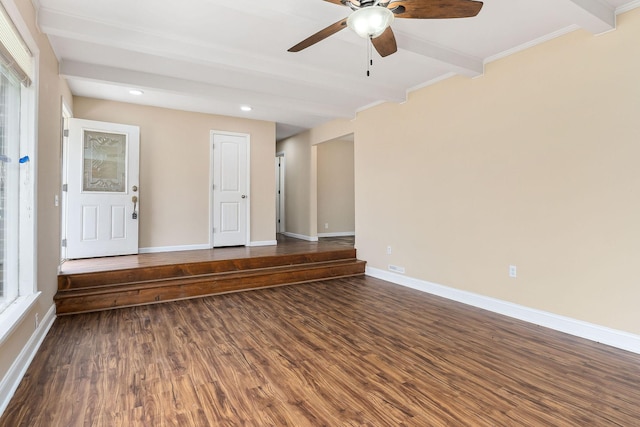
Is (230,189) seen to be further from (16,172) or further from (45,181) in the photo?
(16,172)

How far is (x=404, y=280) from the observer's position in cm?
462

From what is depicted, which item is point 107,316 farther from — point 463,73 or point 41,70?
point 463,73

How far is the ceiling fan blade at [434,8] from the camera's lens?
196cm

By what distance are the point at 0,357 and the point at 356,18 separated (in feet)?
9.24

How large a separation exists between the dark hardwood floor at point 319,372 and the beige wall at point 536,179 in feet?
1.60

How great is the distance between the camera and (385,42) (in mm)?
2373

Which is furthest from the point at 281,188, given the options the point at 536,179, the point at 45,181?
the point at 536,179

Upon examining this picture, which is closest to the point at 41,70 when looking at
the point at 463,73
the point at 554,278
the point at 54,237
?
the point at 54,237

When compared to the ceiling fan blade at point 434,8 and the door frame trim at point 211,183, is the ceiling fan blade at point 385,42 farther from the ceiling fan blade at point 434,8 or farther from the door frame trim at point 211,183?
the door frame trim at point 211,183

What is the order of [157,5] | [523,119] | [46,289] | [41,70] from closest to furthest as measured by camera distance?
[157,5], [41,70], [46,289], [523,119]

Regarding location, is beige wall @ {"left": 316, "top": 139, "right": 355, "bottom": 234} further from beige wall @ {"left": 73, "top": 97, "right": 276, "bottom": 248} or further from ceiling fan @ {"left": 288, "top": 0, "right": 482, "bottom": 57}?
ceiling fan @ {"left": 288, "top": 0, "right": 482, "bottom": 57}

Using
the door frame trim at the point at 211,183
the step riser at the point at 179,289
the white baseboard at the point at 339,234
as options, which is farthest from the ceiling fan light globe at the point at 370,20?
the white baseboard at the point at 339,234

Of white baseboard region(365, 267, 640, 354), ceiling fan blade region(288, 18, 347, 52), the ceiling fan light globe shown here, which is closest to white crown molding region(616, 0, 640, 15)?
the ceiling fan light globe

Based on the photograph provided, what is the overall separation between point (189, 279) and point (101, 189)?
2.05 meters
